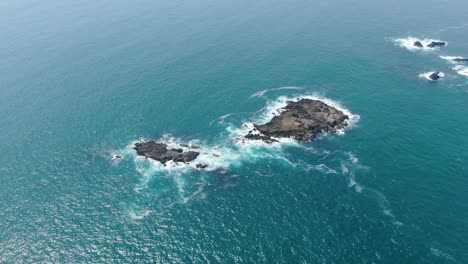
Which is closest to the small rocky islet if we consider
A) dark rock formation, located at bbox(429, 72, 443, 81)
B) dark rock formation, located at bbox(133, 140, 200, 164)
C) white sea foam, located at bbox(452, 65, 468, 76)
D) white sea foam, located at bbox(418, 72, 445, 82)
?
dark rock formation, located at bbox(133, 140, 200, 164)

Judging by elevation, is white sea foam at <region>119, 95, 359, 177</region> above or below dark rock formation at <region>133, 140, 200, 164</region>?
below

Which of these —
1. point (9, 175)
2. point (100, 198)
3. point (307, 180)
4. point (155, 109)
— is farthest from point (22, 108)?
point (307, 180)

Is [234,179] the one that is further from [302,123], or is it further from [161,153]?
[302,123]

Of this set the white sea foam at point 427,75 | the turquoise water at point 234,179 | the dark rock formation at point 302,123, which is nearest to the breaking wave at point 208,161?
the turquoise water at point 234,179

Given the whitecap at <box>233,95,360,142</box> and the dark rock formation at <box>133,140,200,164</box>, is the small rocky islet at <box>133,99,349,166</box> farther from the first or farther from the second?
the whitecap at <box>233,95,360,142</box>

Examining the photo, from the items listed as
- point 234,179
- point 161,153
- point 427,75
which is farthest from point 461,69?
point 161,153

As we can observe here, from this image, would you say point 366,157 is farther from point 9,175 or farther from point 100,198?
point 9,175
